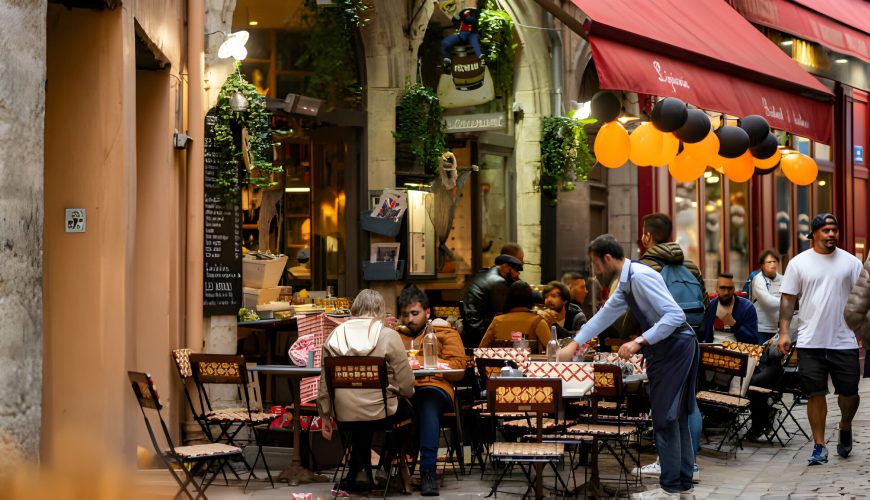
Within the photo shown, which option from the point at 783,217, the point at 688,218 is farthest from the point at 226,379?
the point at 783,217

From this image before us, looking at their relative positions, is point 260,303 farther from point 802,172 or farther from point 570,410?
point 802,172

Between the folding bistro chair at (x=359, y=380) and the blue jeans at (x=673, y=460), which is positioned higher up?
the folding bistro chair at (x=359, y=380)

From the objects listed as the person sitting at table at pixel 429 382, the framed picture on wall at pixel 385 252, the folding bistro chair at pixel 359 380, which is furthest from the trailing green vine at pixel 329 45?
the folding bistro chair at pixel 359 380

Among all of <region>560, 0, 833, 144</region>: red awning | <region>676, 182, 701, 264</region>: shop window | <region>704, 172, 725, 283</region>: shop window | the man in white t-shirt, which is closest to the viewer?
the man in white t-shirt

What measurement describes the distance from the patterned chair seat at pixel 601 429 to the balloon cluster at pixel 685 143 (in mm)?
3821

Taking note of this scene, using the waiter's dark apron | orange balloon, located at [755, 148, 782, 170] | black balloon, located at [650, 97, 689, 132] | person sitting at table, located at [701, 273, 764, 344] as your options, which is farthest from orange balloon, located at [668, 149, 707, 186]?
the waiter's dark apron

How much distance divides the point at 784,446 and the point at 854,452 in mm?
866

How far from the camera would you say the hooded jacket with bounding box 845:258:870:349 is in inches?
294

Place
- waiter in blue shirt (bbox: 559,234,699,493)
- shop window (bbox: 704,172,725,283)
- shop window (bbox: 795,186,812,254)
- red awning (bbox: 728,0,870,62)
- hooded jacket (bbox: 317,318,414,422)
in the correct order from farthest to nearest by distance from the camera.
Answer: shop window (bbox: 795,186,812,254) → shop window (bbox: 704,172,725,283) → red awning (bbox: 728,0,870,62) → hooded jacket (bbox: 317,318,414,422) → waiter in blue shirt (bbox: 559,234,699,493)

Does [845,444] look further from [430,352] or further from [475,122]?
[475,122]

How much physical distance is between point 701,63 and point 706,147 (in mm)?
902

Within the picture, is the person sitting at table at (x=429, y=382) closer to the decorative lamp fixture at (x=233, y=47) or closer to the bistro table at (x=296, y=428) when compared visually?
the bistro table at (x=296, y=428)

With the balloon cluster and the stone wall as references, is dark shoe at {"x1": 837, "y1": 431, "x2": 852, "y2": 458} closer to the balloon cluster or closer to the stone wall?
the balloon cluster

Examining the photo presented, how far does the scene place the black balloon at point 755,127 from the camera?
42.1ft
